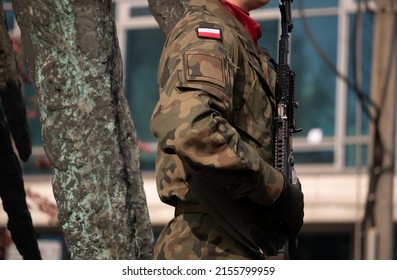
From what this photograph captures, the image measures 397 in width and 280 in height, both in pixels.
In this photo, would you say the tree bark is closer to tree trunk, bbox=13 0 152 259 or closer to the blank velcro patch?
tree trunk, bbox=13 0 152 259

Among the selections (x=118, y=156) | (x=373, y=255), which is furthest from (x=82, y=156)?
(x=373, y=255)

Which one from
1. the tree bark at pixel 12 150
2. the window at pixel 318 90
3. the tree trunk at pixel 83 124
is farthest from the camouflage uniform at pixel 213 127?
the window at pixel 318 90

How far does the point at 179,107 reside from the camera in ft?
15.6

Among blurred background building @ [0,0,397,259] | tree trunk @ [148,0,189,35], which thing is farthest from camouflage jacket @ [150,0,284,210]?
blurred background building @ [0,0,397,259]

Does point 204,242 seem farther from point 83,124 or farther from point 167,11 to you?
point 167,11

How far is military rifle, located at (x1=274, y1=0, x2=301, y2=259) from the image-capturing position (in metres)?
5.12

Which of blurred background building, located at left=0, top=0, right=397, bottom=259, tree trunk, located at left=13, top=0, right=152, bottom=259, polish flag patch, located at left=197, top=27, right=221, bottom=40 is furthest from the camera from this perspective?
blurred background building, located at left=0, top=0, right=397, bottom=259

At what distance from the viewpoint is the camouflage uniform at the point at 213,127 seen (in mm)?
4730

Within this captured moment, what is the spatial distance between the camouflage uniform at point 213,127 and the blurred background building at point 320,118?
12.1 meters

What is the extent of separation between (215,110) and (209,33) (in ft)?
0.99

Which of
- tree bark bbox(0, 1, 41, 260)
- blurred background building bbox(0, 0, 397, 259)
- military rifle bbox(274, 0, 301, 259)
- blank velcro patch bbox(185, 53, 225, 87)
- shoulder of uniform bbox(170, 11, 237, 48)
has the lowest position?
blurred background building bbox(0, 0, 397, 259)

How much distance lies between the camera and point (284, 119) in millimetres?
5141

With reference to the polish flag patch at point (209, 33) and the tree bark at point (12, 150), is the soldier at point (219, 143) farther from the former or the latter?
the tree bark at point (12, 150)

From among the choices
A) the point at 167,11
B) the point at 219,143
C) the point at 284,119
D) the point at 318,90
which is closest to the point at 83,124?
the point at 167,11
